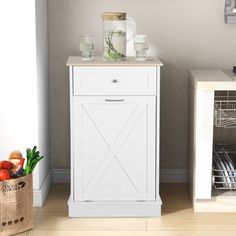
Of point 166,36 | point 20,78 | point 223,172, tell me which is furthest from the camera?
point 166,36

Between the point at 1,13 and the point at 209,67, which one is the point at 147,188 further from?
the point at 1,13

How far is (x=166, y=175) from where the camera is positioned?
13.0 ft

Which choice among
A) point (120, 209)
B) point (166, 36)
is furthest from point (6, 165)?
point (166, 36)

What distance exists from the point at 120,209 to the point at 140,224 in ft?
0.55

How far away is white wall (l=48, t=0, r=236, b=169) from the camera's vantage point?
373 centimetres

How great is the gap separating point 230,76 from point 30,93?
1.12m

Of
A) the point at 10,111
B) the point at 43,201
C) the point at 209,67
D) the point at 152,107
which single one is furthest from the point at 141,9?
the point at 43,201

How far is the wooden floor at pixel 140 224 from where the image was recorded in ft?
10.2

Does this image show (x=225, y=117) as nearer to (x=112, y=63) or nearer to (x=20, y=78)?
(x=112, y=63)

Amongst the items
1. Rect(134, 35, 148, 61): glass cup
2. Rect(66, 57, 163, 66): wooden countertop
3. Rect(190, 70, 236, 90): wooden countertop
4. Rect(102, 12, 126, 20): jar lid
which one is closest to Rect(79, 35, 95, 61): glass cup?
Rect(66, 57, 163, 66): wooden countertop

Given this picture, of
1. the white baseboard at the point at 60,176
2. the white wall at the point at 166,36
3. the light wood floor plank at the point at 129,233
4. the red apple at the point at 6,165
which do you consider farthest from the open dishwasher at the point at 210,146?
the red apple at the point at 6,165

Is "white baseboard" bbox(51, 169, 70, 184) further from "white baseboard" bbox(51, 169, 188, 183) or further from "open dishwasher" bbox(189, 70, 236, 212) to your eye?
"open dishwasher" bbox(189, 70, 236, 212)

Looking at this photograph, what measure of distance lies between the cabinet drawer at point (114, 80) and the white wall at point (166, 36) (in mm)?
598

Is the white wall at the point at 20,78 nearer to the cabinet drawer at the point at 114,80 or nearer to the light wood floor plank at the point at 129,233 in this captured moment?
the cabinet drawer at the point at 114,80
